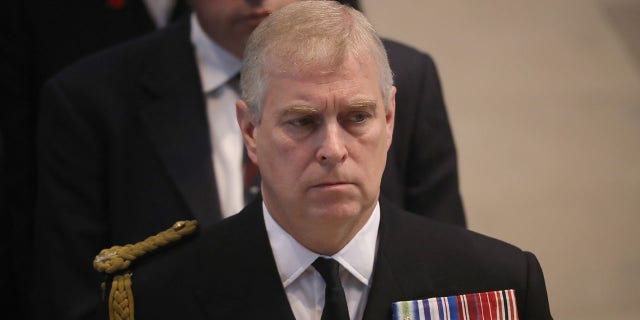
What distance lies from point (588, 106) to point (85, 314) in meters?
2.94

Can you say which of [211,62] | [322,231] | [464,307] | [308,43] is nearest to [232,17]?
[211,62]

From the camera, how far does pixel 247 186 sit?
3.10 metres

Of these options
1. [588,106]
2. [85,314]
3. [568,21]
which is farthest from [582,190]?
[85,314]

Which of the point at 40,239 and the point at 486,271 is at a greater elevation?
the point at 486,271

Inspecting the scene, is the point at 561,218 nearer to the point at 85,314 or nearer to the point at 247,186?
the point at 247,186

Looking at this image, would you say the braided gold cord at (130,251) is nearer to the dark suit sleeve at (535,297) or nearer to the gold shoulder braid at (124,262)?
the gold shoulder braid at (124,262)

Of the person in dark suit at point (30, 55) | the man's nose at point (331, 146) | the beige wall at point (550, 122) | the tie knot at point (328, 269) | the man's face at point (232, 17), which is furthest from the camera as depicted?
the beige wall at point (550, 122)

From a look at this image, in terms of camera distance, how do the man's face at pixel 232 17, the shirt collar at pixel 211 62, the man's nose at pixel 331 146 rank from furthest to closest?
the shirt collar at pixel 211 62 < the man's face at pixel 232 17 < the man's nose at pixel 331 146

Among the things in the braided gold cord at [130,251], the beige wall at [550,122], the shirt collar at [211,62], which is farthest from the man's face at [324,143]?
the beige wall at [550,122]

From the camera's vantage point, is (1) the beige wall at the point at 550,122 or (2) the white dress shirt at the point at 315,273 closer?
(2) the white dress shirt at the point at 315,273

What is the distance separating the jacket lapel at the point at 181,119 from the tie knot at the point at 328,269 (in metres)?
0.65

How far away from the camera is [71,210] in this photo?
3139 millimetres

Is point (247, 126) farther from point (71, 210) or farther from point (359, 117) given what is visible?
point (71, 210)

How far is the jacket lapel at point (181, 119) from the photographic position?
308 cm
